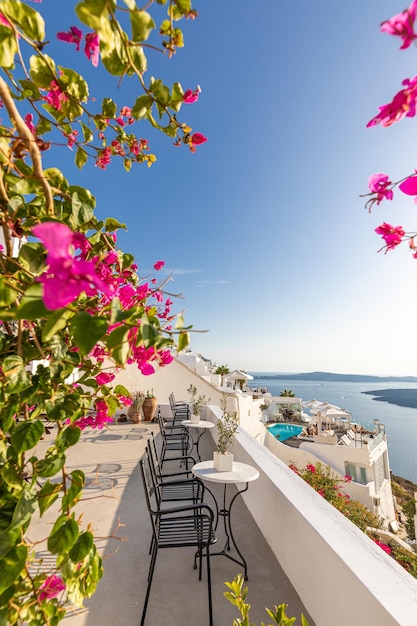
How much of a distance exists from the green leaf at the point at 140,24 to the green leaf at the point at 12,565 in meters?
1.09

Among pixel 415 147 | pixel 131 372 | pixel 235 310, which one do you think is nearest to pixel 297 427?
pixel 235 310

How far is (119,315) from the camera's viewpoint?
0.47m

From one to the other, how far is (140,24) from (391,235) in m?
0.89

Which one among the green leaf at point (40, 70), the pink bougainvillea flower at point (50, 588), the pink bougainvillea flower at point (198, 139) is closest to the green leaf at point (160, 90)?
the green leaf at point (40, 70)

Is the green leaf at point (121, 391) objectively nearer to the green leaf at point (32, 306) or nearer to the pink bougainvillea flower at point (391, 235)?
the green leaf at point (32, 306)

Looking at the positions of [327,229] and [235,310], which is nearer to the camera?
[327,229]

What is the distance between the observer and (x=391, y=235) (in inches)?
40.2

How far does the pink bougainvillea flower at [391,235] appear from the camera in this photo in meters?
1.02

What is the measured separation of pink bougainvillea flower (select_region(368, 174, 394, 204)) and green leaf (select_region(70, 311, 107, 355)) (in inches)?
33.9

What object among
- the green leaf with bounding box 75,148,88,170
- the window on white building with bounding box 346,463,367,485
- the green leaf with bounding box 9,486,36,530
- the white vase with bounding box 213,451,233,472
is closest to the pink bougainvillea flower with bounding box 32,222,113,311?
the green leaf with bounding box 9,486,36,530

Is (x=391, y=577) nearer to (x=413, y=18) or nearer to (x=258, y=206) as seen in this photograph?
(x=413, y=18)

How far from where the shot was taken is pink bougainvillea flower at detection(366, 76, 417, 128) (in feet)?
1.97

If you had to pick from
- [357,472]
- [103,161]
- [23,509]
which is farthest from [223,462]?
[357,472]

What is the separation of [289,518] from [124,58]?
2631 millimetres
